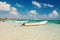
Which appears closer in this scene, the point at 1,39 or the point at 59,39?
the point at 1,39

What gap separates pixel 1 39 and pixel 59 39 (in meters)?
2.61

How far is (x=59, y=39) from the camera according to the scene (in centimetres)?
511

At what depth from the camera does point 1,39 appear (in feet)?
15.1
